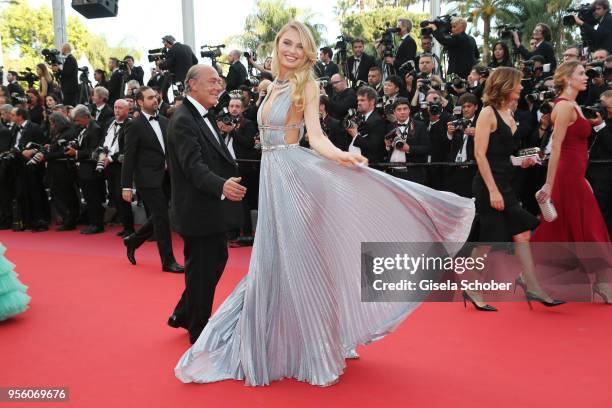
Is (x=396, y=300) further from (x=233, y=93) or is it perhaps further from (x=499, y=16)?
(x=499, y=16)

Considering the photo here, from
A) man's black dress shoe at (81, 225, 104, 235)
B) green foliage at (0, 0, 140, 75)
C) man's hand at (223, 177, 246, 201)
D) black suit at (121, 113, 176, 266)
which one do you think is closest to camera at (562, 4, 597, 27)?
black suit at (121, 113, 176, 266)

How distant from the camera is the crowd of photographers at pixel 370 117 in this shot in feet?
22.8

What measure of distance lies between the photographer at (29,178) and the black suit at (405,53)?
5.47 m

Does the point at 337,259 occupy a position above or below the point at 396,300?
above

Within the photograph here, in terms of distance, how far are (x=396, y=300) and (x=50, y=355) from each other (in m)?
2.15

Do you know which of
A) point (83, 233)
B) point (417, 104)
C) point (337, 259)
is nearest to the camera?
point (337, 259)

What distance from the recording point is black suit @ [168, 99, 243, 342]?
12.7 feet

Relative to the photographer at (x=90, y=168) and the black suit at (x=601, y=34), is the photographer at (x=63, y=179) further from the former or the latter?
the black suit at (x=601, y=34)

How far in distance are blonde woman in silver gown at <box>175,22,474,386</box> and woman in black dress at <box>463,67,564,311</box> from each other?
1.27 meters

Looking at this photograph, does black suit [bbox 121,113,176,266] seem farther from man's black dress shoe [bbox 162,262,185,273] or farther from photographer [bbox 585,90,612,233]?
photographer [bbox 585,90,612,233]

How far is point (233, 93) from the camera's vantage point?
28.4 feet

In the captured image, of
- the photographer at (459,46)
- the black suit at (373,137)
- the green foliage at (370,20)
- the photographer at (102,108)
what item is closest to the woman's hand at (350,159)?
the black suit at (373,137)

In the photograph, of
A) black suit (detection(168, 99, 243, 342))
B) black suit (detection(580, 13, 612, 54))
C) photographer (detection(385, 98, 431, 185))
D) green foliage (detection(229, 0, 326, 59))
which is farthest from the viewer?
green foliage (detection(229, 0, 326, 59))

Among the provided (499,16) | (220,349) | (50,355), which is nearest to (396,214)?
(220,349)
